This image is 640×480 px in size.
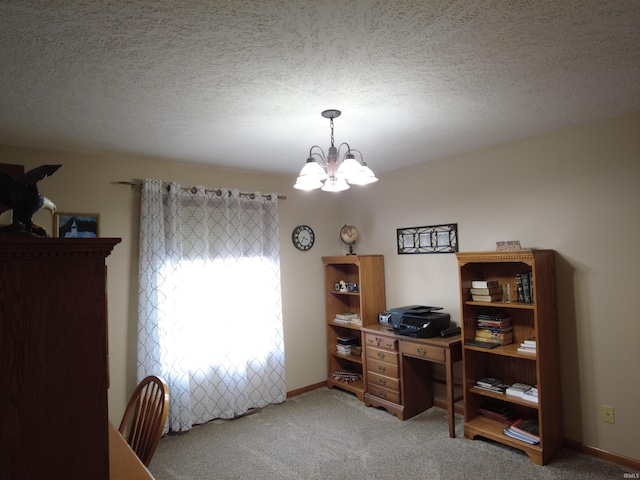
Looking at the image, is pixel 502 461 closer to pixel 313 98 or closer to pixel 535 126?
pixel 535 126

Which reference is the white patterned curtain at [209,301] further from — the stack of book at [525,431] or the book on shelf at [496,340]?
the stack of book at [525,431]

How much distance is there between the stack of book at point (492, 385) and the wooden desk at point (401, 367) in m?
0.24

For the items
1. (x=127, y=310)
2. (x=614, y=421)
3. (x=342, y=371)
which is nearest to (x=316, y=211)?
(x=342, y=371)

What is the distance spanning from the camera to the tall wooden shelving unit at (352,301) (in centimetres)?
400

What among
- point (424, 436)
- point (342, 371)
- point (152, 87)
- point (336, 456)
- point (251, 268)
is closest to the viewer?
point (152, 87)

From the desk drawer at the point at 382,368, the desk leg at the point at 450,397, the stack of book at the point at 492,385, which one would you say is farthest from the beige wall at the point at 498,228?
the desk drawer at the point at 382,368

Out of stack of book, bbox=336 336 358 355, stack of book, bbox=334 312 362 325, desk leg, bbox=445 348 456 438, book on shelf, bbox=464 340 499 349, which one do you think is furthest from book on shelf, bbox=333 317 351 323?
book on shelf, bbox=464 340 499 349

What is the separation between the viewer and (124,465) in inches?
56.8

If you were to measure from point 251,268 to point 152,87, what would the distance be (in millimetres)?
2155

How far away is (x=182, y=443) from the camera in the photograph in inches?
122

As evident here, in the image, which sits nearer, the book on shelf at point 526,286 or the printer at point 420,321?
the book on shelf at point 526,286

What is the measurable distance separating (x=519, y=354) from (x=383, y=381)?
130cm

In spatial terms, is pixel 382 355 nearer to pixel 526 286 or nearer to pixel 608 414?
pixel 526 286

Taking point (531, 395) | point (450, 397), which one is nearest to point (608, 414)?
point (531, 395)
